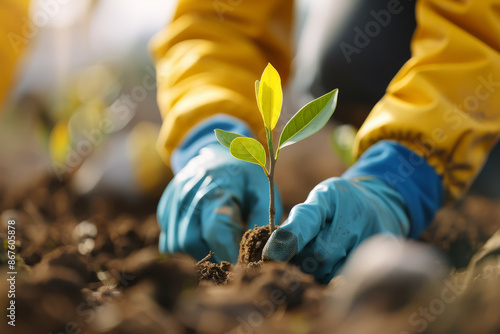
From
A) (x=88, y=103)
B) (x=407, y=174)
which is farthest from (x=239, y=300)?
(x=88, y=103)

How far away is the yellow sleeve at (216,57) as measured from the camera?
131cm

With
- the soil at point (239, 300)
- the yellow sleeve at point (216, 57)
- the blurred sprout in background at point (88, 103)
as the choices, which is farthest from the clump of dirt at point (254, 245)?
the blurred sprout in background at point (88, 103)

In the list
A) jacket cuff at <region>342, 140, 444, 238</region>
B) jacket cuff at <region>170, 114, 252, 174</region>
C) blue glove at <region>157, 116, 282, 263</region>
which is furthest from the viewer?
jacket cuff at <region>170, 114, 252, 174</region>

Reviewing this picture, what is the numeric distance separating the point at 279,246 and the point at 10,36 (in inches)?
51.1

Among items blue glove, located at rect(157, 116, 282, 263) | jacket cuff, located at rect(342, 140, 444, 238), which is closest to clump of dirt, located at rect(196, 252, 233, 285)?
blue glove, located at rect(157, 116, 282, 263)

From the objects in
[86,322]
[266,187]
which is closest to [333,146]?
[266,187]

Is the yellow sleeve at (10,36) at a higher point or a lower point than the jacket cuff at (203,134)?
higher

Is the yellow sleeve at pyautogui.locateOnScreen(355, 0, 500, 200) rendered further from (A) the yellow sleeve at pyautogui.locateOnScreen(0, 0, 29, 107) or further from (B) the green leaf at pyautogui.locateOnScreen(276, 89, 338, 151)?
(A) the yellow sleeve at pyautogui.locateOnScreen(0, 0, 29, 107)

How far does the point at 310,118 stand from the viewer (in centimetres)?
65

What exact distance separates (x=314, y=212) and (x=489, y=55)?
68cm

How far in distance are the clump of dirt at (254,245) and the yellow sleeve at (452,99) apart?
499 mm

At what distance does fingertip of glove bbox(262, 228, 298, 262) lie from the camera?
25.9 inches

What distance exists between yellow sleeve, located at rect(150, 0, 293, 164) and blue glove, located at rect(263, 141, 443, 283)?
1.49 ft

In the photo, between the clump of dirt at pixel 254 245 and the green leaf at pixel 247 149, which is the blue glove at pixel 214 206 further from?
the green leaf at pixel 247 149
